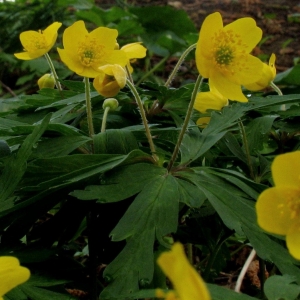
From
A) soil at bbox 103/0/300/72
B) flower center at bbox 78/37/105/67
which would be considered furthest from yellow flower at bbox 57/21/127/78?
soil at bbox 103/0/300/72

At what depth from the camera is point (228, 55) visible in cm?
69

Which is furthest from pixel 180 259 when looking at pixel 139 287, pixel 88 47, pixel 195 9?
pixel 195 9

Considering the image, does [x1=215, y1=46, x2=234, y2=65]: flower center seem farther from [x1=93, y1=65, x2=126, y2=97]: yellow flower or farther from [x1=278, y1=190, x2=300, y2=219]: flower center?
[x1=278, y1=190, x2=300, y2=219]: flower center

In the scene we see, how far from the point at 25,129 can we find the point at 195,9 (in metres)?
3.38

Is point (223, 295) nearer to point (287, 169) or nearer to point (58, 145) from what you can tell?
point (287, 169)

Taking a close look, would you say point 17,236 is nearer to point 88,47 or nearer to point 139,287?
point 139,287

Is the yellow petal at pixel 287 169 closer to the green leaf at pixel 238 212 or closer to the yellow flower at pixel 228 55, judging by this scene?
the green leaf at pixel 238 212

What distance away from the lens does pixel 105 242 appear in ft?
2.19

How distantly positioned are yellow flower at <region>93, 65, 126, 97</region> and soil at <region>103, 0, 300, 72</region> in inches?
99.6

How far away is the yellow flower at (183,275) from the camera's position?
0.25 meters

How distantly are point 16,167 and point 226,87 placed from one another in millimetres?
313

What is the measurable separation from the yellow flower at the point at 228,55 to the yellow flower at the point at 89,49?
17 centimetres

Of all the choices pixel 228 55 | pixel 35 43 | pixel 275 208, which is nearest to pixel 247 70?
pixel 228 55

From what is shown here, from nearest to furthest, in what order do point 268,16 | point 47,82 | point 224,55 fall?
point 224,55
point 47,82
point 268,16
